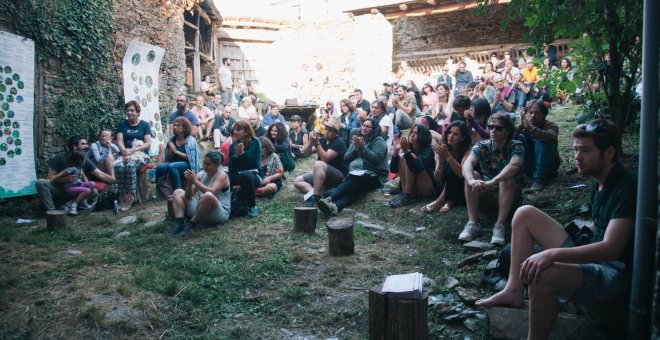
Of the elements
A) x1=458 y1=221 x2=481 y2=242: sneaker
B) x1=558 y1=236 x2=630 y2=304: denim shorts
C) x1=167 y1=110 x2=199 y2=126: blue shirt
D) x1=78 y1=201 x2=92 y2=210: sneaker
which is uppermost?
x1=167 y1=110 x2=199 y2=126: blue shirt

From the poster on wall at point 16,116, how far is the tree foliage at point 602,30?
704 cm

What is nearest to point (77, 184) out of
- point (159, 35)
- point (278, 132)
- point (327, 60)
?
point (278, 132)

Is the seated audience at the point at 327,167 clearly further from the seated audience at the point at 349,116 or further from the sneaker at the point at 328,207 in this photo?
the seated audience at the point at 349,116

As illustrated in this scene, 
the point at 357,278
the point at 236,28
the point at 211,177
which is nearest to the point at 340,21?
the point at 236,28

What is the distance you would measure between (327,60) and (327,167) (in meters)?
15.3

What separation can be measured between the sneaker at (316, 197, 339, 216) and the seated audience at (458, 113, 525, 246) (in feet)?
6.48

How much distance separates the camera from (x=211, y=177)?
5723 mm

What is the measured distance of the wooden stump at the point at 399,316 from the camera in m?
2.59

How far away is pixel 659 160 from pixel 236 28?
23.0 m

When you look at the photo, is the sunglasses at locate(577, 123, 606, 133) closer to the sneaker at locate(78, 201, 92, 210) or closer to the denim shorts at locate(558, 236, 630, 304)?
the denim shorts at locate(558, 236, 630, 304)

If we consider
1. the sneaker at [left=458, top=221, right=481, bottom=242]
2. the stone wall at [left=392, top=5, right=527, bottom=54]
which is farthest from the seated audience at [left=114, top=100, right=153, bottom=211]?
the stone wall at [left=392, top=5, right=527, bottom=54]

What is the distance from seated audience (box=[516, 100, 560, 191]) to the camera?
5.40 m

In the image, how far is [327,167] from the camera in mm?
6934

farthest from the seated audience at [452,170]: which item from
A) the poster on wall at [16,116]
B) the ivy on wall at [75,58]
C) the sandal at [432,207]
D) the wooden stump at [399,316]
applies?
the ivy on wall at [75,58]
